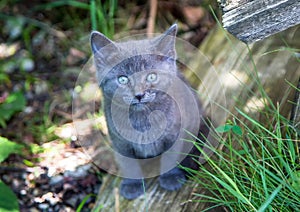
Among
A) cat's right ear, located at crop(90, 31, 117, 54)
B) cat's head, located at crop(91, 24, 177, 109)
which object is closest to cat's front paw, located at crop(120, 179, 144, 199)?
cat's head, located at crop(91, 24, 177, 109)

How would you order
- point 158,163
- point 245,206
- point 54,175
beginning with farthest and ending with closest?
point 54,175, point 158,163, point 245,206

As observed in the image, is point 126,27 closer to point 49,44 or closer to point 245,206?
point 49,44

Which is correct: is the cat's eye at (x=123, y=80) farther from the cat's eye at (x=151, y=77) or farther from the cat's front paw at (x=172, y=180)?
the cat's front paw at (x=172, y=180)

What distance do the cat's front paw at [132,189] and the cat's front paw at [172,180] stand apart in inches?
4.3

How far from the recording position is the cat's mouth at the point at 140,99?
2.03 meters

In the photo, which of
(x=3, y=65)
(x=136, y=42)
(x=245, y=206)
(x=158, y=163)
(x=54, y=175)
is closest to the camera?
(x=245, y=206)

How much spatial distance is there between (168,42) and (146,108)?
11.8 inches

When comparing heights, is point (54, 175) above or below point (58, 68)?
below

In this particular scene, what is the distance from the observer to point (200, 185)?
219 centimetres

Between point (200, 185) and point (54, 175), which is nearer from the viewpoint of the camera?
point (200, 185)

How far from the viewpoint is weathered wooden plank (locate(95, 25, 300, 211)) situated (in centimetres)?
223

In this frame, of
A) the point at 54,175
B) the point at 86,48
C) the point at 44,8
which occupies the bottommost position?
the point at 54,175

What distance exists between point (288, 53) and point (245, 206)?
872mm

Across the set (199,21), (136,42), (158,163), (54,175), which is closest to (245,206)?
(158,163)
